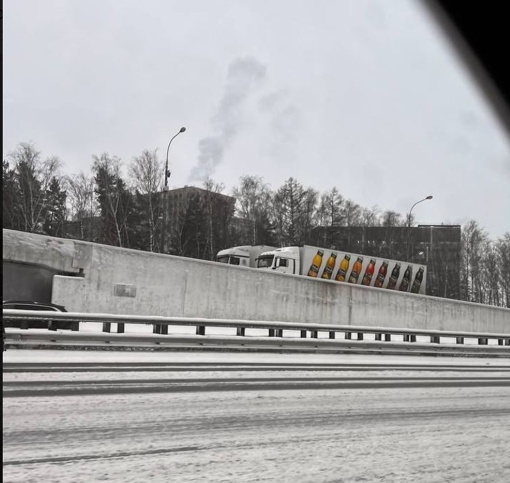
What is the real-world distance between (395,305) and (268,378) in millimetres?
23637

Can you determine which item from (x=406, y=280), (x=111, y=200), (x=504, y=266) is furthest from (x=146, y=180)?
(x=504, y=266)

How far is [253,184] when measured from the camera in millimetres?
68312

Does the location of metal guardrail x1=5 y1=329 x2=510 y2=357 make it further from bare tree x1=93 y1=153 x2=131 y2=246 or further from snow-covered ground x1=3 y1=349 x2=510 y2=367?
bare tree x1=93 y1=153 x2=131 y2=246

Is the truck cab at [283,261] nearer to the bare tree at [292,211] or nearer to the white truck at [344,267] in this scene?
the white truck at [344,267]

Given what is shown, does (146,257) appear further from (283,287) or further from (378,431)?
(378,431)

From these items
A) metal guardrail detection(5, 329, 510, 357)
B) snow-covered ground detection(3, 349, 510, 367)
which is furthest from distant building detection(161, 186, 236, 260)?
snow-covered ground detection(3, 349, 510, 367)

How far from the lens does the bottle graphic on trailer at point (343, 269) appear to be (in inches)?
1280

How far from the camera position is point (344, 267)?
108 feet

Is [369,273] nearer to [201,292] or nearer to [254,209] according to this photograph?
[201,292]

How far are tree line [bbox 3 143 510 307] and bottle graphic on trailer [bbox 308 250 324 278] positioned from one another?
12.9 metres

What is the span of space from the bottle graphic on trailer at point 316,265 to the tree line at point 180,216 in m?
12.9

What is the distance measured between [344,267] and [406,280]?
5541 mm

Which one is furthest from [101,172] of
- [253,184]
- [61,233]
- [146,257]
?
[146,257]

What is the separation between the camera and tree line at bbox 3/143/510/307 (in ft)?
157
